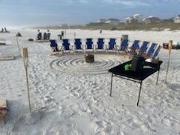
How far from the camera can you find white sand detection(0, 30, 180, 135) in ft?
20.5

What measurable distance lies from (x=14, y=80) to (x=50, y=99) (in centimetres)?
265

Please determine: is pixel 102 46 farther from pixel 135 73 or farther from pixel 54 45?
pixel 135 73

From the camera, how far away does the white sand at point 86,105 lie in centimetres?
625

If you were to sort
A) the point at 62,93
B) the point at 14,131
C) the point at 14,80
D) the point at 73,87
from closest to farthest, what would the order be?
the point at 14,131, the point at 62,93, the point at 73,87, the point at 14,80

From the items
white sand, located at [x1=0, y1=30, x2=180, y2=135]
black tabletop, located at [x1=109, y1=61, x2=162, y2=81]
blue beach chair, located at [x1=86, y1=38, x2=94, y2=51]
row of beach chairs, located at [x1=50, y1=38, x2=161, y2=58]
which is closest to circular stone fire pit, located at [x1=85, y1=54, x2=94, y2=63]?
white sand, located at [x1=0, y1=30, x2=180, y2=135]

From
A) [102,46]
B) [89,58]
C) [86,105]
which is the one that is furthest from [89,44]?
[86,105]

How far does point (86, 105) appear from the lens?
24.7ft

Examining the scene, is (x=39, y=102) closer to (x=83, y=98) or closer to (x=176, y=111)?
(x=83, y=98)

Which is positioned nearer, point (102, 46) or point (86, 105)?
point (86, 105)

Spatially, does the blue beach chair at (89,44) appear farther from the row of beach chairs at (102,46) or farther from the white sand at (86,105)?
the white sand at (86,105)

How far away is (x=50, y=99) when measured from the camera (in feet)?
26.0

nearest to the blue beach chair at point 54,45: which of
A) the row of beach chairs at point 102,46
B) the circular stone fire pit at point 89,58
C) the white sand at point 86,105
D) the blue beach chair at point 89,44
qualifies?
the row of beach chairs at point 102,46

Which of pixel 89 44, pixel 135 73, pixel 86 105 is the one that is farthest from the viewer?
pixel 89 44

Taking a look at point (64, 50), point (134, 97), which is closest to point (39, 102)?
point (134, 97)
